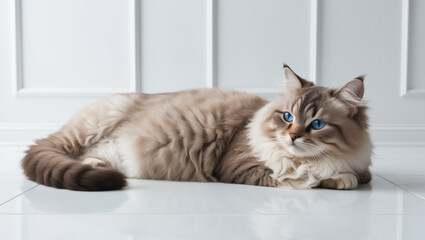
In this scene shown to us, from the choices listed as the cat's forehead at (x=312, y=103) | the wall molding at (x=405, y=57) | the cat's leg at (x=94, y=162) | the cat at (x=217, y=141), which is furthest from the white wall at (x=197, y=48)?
the cat's forehead at (x=312, y=103)

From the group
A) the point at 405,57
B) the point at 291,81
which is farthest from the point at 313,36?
the point at 291,81

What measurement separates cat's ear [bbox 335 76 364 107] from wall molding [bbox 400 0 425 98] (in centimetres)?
171

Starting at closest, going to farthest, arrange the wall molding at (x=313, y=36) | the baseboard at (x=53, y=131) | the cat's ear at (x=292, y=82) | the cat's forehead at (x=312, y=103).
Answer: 1. the cat's forehead at (x=312, y=103)
2. the cat's ear at (x=292, y=82)
3. the wall molding at (x=313, y=36)
4. the baseboard at (x=53, y=131)

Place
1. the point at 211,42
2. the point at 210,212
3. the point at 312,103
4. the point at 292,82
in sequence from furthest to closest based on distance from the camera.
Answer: the point at 211,42 < the point at 292,82 < the point at 312,103 < the point at 210,212

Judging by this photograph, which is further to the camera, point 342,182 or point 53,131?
point 53,131

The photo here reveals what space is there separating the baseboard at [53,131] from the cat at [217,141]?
123 cm

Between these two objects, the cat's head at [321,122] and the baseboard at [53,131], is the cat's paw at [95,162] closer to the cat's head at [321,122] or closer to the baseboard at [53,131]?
the cat's head at [321,122]

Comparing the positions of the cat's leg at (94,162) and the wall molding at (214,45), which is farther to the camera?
the wall molding at (214,45)

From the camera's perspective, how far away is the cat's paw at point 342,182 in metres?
2.01

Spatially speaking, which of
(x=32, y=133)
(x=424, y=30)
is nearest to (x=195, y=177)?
(x=32, y=133)

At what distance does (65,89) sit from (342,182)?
7.70 feet

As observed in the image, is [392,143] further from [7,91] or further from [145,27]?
[7,91]

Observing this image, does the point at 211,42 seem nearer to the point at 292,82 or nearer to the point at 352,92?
the point at 292,82

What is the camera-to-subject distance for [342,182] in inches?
79.0
